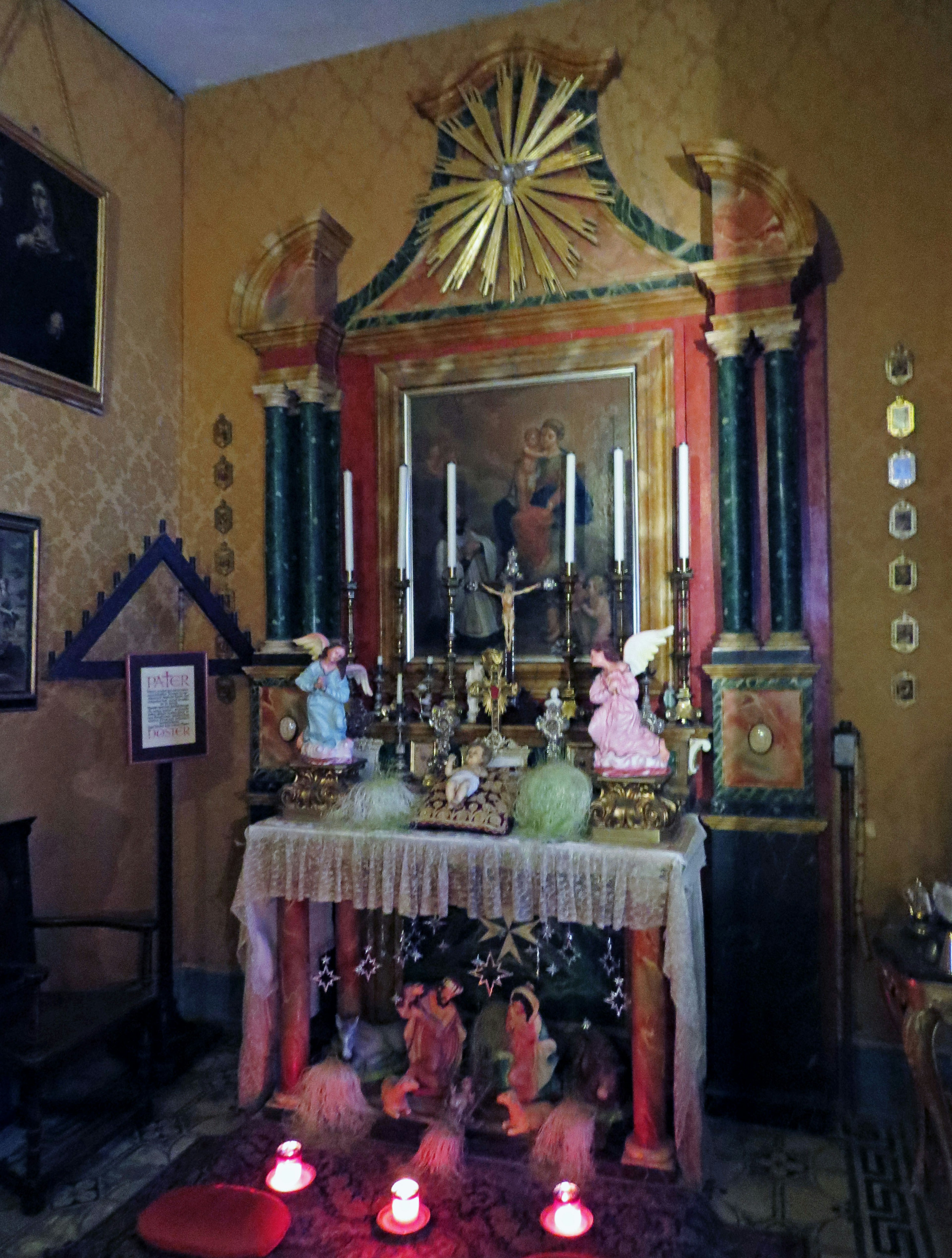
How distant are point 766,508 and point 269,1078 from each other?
10.4 feet

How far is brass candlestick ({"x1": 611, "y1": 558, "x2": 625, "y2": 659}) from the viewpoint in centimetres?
389

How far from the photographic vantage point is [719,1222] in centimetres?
295

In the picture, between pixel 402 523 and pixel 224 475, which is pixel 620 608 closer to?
pixel 402 523

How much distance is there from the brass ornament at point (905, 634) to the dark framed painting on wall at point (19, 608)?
3.53 m

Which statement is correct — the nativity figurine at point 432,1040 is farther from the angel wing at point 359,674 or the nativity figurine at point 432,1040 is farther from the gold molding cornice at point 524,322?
the gold molding cornice at point 524,322

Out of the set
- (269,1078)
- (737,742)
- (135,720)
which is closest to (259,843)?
(135,720)

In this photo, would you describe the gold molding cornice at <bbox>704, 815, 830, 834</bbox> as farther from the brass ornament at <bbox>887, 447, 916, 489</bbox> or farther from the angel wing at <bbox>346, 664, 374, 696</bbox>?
the angel wing at <bbox>346, 664, 374, 696</bbox>

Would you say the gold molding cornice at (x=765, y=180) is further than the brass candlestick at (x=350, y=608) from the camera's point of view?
No

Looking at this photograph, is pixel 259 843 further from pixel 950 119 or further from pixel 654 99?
pixel 950 119

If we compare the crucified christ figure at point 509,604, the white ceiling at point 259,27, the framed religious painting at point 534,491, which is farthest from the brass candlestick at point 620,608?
the white ceiling at point 259,27

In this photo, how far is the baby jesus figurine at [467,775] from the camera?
349 centimetres

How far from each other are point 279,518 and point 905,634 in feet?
9.32

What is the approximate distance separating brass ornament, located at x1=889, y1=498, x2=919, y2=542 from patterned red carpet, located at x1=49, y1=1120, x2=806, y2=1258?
8.31 ft

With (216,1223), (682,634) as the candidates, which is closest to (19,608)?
(216,1223)
